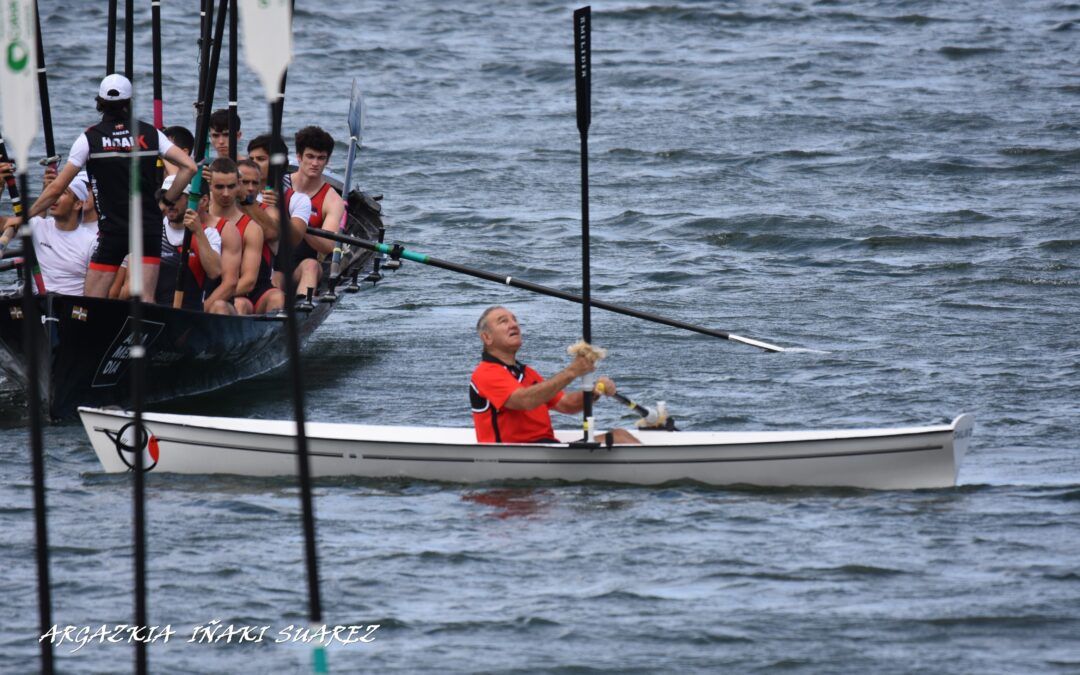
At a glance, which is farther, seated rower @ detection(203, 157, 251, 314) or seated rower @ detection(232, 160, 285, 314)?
seated rower @ detection(232, 160, 285, 314)

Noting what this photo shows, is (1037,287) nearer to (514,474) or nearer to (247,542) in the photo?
(514,474)

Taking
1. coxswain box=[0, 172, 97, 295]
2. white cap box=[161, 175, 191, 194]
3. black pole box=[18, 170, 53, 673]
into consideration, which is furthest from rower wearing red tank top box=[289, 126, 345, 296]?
black pole box=[18, 170, 53, 673]

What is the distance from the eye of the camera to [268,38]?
4.14m

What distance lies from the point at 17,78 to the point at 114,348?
18.9 feet

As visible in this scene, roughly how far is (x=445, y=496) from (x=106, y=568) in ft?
5.82

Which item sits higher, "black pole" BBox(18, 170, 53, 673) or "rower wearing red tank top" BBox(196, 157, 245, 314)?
"black pole" BBox(18, 170, 53, 673)

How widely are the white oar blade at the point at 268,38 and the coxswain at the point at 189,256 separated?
621 centimetres

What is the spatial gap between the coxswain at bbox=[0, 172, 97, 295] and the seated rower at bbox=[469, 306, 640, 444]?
10.6 ft

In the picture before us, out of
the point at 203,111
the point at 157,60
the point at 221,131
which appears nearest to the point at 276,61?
the point at 203,111

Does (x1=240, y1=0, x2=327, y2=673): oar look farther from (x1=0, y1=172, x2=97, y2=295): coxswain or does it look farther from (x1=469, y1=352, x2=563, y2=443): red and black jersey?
(x1=0, y1=172, x2=97, y2=295): coxswain

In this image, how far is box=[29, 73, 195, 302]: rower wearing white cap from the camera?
9.23 meters

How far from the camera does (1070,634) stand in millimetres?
6316

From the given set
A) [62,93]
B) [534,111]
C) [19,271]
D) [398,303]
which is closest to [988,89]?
[534,111]

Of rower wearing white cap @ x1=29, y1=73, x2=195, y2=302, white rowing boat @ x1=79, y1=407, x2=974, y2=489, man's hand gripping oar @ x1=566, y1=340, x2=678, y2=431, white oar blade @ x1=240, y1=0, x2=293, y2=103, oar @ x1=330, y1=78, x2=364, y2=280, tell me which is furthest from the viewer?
oar @ x1=330, y1=78, x2=364, y2=280
